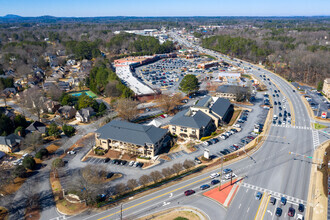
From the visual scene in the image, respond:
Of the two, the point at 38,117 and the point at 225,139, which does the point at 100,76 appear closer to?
the point at 38,117

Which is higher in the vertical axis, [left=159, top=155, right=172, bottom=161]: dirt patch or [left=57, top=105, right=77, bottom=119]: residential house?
[left=57, top=105, right=77, bottom=119]: residential house

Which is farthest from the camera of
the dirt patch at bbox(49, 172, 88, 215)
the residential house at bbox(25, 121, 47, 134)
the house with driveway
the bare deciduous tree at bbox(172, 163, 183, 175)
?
the residential house at bbox(25, 121, 47, 134)

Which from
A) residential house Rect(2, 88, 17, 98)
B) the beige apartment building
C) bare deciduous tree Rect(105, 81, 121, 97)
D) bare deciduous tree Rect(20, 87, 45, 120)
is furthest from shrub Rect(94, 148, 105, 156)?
the beige apartment building

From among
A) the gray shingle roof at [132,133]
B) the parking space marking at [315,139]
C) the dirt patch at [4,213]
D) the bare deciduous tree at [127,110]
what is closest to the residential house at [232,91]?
the parking space marking at [315,139]

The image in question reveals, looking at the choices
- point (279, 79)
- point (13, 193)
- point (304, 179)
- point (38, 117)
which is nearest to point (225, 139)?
point (304, 179)

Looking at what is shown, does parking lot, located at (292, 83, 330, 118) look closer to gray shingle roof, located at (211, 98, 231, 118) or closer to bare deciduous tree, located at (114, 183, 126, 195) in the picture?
gray shingle roof, located at (211, 98, 231, 118)
